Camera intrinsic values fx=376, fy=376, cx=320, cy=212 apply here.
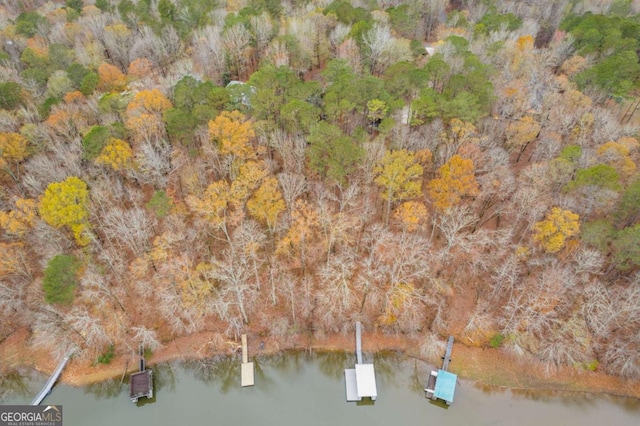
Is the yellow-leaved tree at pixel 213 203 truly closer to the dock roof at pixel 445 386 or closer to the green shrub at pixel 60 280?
the green shrub at pixel 60 280

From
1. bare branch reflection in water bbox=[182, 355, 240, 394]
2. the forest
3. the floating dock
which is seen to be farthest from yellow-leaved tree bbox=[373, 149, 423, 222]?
bare branch reflection in water bbox=[182, 355, 240, 394]

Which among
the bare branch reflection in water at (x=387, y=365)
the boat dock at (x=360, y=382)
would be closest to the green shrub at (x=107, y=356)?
the boat dock at (x=360, y=382)

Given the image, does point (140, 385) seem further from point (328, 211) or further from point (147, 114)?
point (147, 114)

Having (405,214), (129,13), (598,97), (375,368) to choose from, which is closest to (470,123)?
(405,214)

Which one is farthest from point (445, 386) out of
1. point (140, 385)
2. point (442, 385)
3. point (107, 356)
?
point (107, 356)

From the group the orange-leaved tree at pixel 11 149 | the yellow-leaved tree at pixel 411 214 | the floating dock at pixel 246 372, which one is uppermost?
the orange-leaved tree at pixel 11 149

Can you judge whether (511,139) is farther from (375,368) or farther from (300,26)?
(300,26)
